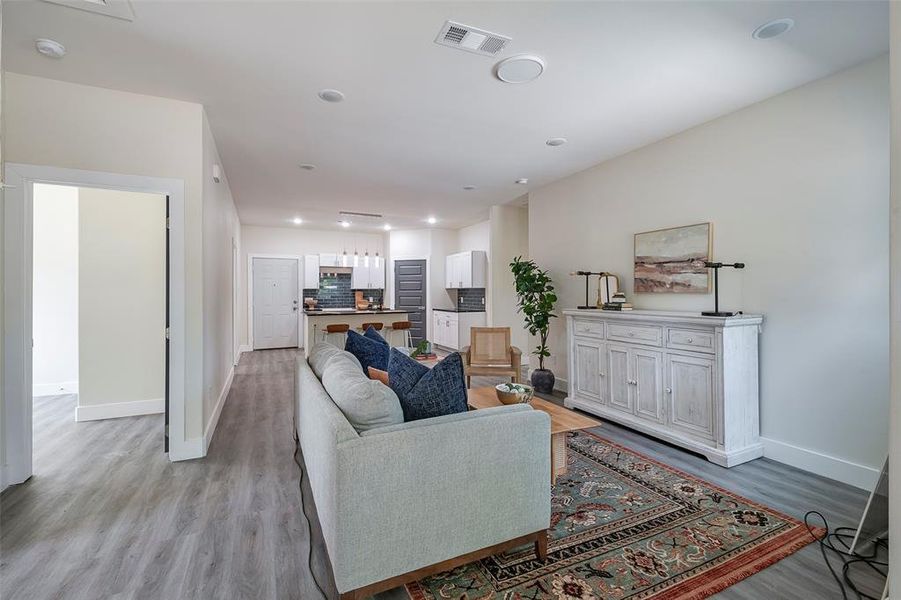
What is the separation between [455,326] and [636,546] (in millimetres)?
6256

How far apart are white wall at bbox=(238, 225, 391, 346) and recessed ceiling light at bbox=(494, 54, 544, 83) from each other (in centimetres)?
691

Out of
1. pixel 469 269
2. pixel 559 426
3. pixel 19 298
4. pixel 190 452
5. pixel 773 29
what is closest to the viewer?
pixel 773 29

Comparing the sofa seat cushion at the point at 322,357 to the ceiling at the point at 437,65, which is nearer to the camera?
the ceiling at the point at 437,65

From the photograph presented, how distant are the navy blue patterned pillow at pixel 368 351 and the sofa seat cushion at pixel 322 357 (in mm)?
165

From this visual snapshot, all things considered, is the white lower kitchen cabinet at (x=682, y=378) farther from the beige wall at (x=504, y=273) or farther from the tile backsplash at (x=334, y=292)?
the tile backsplash at (x=334, y=292)

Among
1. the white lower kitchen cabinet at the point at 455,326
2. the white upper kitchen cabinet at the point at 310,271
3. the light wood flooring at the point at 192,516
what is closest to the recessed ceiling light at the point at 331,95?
the light wood flooring at the point at 192,516

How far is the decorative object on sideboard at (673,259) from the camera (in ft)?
11.3

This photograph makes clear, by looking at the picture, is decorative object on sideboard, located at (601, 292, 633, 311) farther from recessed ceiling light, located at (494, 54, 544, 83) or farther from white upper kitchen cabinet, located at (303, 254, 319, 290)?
white upper kitchen cabinet, located at (303, 254, 319, 290)

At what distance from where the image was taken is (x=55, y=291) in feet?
15.7

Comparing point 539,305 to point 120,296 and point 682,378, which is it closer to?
point 682,378

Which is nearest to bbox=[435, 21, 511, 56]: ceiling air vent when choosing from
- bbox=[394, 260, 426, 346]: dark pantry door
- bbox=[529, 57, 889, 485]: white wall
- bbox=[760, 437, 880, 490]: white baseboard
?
bbox=[529, 57, 889, 485]: white wall

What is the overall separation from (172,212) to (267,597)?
2.68m

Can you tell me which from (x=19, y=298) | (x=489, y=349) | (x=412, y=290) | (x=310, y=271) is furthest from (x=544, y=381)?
(x=310, y=271)

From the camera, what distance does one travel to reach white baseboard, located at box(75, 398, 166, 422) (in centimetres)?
385
